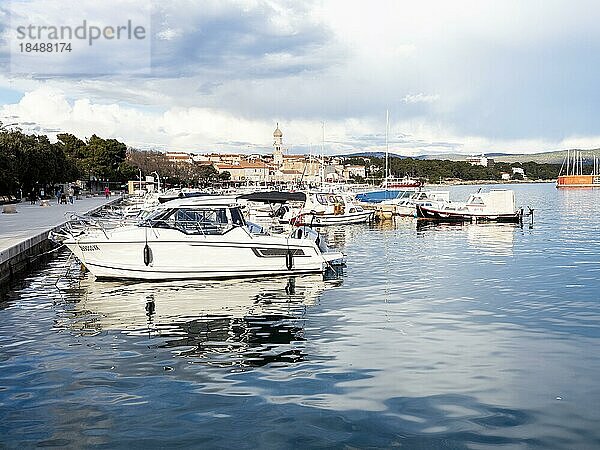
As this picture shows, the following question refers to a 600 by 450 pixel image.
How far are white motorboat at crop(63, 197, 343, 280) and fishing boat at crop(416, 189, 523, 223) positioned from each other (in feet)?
89.5

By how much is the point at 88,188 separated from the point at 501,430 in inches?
4058

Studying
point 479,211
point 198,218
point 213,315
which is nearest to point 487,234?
point 479,211

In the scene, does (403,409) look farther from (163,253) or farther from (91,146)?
(91,146)

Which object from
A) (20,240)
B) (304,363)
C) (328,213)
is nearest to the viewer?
(304,363)

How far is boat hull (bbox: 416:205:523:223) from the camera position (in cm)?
4381

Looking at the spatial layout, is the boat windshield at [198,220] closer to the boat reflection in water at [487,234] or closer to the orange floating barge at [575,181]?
the boat reflection in water at [487,234]

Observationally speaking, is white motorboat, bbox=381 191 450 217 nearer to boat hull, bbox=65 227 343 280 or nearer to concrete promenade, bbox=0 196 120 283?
concrete promenade, bbox=0 196 120 283

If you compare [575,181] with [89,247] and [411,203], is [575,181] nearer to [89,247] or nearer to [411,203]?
[411,203]

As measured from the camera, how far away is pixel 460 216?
44.5 m

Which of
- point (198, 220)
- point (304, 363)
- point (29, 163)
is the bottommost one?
point (304, 363)

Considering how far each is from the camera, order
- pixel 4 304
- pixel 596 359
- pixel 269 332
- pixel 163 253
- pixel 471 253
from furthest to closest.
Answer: pixel 471 253 → pixel 163 253 → pixel 4 304 → pixel 269 332 → pixel 596 359

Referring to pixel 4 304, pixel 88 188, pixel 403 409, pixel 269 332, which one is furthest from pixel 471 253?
pixel 88 188

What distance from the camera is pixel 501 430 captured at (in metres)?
7.76

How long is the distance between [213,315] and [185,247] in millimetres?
4331
